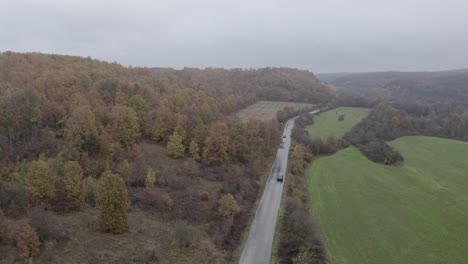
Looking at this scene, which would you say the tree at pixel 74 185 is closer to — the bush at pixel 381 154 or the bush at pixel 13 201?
the bush at pixel 13 201

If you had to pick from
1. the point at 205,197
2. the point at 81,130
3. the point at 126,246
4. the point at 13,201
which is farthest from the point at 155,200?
the point at 81,130

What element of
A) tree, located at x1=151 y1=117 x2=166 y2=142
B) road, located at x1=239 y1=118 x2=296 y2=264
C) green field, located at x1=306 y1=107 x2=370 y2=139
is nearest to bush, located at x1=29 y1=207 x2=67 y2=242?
road, located at x1=239 y1=118 x2=296 y2=264

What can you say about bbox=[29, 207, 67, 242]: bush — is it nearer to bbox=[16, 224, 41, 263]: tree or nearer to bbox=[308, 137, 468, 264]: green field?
bbox=[16, 224, 41, 263]: tree

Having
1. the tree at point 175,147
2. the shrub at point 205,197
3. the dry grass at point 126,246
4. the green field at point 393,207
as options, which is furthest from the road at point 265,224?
the tree at point 175,147

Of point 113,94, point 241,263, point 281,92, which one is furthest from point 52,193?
point 281,92

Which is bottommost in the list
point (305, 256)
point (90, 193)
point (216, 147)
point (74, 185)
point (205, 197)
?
point (305, 256)

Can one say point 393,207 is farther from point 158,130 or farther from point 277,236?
point 158,130
